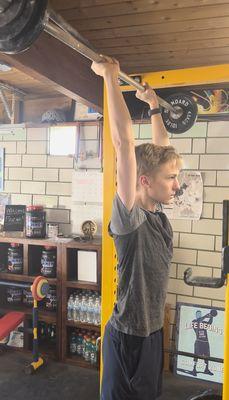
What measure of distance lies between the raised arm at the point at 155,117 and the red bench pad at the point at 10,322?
A: 2045mm

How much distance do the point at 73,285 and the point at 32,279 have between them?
419 millimetres

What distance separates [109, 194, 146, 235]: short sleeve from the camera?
136cm

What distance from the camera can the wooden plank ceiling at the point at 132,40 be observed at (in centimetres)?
164

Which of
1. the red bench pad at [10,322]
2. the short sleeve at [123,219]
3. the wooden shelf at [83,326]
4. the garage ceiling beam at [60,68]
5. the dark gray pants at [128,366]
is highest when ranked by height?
the garage ceiling beam at [60,68]

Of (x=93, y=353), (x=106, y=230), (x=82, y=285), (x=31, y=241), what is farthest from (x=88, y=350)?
(x=106, y=230)

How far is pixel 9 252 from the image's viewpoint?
3.45 metres

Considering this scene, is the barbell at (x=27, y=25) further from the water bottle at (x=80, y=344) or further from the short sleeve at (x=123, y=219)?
the water bottle at (x=80, y=344)

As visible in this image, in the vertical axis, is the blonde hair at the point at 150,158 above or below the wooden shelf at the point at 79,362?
above

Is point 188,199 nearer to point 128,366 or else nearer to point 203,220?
point 203,220

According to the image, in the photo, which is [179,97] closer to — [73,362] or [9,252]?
[9,252]

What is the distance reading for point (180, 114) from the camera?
204cm

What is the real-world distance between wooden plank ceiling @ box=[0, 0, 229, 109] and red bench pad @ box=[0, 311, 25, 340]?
194 centimetres

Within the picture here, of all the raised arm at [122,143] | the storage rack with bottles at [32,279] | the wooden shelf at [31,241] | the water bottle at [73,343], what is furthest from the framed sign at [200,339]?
the raised arm at [122,143]

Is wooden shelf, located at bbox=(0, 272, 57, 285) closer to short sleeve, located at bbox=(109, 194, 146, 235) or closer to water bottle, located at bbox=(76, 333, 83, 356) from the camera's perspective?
water bottle, located at bbox=(76, 333, 83, 356)
